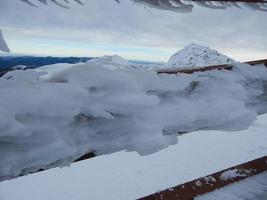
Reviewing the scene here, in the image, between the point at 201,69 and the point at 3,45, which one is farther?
the point at 201,69

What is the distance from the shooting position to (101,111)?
2.98ft

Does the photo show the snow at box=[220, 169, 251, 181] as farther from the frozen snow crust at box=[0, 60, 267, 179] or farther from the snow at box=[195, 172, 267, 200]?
the frozen snow crust at box=[0, 60, 267, 179]

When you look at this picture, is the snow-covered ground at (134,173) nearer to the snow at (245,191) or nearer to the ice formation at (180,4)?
the snow at (245,191)

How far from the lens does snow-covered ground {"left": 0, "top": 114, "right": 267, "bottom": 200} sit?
6145 millimetres

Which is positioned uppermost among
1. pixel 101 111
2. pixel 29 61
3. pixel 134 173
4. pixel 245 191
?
pixel 29 61

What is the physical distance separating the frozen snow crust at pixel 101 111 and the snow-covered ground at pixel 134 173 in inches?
Result: 174

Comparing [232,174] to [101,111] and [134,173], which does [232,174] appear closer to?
[101,111]

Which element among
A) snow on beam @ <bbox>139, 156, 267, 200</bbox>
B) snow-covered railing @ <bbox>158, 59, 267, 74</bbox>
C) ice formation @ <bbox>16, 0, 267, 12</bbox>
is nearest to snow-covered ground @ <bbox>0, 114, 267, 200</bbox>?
snow on beam @ <bbox>139, 156, 267, 200</bbox>

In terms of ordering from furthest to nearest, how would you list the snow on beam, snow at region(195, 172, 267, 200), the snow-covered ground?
the snow-covered ground, snow at region(195, 172, 267, 200), the snow on beam

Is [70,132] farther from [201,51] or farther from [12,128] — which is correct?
[201,51]

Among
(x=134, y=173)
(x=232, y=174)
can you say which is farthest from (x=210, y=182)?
(x=134, y=173)

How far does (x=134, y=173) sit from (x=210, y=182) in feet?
18.8

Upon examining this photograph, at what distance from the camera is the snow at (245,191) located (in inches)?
63.8

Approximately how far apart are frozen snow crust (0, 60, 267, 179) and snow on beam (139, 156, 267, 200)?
0.43 metres
